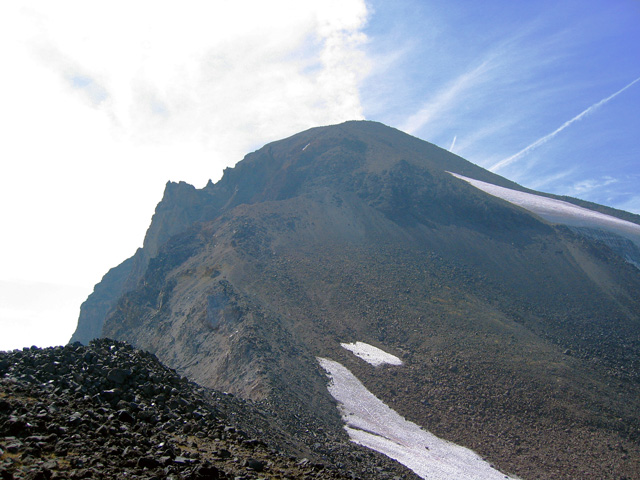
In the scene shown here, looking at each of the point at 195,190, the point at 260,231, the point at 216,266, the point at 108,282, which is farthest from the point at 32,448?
the point at 108,282

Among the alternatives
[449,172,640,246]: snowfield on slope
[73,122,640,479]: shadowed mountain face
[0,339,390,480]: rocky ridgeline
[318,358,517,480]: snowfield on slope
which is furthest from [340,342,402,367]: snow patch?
[449,172,640,246]: snowfield on slope

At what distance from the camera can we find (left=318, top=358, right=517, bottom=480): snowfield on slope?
32000 mm

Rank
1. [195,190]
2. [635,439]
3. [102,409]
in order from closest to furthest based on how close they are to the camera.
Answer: [102,409] < [635,439] < [195,190]

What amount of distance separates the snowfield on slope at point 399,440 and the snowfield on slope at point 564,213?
79.5 meters

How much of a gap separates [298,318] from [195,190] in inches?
2577

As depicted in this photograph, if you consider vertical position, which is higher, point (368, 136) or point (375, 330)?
point (368, 136)

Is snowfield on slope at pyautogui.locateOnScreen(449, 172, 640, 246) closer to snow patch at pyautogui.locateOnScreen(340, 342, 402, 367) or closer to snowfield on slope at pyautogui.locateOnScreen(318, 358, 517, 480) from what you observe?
snow patch at pyautogui.locateOnScreen(340, 342, 402, 367)

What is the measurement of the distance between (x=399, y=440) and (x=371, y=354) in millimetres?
15499

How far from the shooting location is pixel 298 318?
186 ft

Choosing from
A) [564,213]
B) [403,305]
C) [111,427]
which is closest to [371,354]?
[403,305]

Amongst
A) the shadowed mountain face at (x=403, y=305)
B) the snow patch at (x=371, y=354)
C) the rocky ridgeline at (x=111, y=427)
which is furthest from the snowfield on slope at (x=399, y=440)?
the rocky ridgeline at (x=111, y=427)

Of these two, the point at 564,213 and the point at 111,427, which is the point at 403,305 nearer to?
the point at 111,427

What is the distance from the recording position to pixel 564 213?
109312 mm

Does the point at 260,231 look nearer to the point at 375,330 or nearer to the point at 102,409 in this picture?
the point at 375,330
